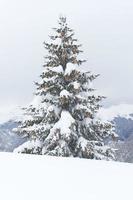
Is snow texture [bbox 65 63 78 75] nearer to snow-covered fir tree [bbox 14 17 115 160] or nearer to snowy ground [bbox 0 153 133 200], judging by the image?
snow-covered fir tree [bbox 14 17 115 160]

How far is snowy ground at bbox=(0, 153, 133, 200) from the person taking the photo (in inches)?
271

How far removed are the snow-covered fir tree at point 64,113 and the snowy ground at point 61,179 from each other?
28.7 feet

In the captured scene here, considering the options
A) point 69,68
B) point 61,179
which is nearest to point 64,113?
point 69,68

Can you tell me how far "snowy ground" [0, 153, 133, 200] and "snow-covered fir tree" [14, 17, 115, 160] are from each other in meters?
8.74

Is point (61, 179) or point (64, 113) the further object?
point (64, 113)

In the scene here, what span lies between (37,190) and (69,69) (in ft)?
43.3

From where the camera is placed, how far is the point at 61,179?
7.98m

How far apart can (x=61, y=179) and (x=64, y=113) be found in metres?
11.5

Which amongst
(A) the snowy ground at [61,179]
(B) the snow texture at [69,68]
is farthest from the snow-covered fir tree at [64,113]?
(A) the snowy ground at [61,179]

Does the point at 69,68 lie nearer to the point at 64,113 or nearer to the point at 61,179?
the point at 64,113

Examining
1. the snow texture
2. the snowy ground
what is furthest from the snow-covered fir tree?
the snowy ground

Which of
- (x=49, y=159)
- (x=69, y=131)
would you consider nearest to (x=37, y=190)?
(x=49, y=159)

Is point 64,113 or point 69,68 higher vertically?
point 69,68

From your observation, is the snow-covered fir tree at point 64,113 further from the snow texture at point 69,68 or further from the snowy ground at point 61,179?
the snowy ground at point 61,179
